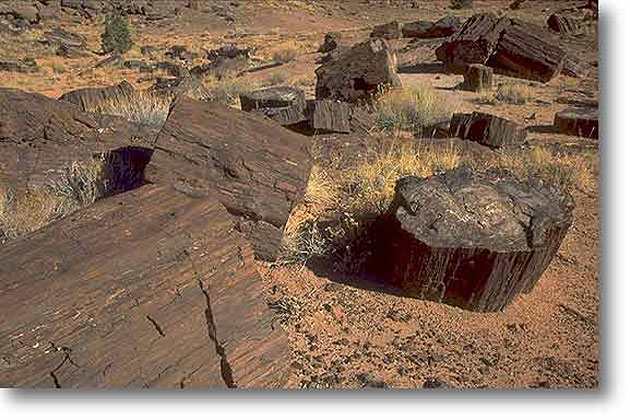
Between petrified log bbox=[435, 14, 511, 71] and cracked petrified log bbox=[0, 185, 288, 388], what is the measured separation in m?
10.9

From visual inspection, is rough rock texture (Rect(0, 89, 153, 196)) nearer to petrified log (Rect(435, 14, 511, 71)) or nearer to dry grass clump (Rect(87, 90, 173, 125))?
dry grass clump (Rect(87, 90, 173, 125))

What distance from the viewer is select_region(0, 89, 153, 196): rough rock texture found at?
18.0 feet

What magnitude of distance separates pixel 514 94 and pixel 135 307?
8889mm

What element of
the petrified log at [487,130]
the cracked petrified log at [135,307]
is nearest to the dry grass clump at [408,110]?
the petrified log at [487,130]

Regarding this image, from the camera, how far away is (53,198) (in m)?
5.18

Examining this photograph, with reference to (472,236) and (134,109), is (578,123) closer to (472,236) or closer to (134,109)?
(472,236)

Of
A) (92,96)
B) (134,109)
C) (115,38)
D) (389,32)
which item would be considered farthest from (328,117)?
(115,38)

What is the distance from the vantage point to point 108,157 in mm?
5594

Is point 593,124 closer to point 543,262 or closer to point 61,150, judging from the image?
point 543,262

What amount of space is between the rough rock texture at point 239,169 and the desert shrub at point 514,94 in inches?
266

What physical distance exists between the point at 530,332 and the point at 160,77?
14.5m

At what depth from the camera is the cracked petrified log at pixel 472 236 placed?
363 cm

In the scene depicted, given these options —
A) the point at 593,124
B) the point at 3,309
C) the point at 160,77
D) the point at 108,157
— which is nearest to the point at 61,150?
the point at 108,157

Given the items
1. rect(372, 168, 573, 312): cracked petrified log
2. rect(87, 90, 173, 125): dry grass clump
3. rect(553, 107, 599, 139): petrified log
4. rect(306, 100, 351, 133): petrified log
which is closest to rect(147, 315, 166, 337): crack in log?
rect(372, 168, 573, 312): cracked petrified log
